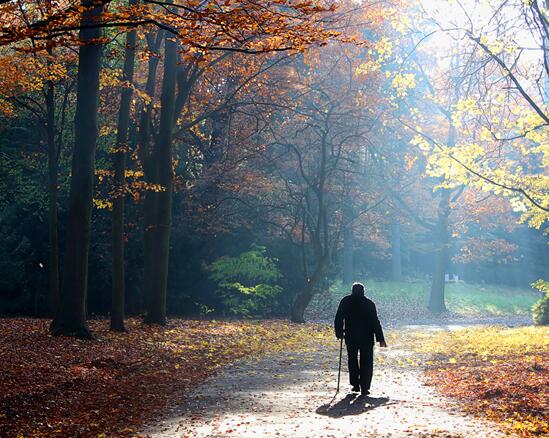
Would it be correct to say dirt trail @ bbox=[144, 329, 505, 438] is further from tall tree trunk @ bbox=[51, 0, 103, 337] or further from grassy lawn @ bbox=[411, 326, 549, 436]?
tall tree trunk @ bbox=[51, 0, 103, 337]

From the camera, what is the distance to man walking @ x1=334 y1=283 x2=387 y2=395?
13070 mm

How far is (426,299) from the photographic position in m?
50.8

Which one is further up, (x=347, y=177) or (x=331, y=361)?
(x=347, y=177)

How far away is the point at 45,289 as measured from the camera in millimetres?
30047

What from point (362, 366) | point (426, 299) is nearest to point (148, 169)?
point (362, 366)

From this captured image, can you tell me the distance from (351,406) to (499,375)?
157 inches

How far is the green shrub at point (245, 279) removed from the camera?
3170 cm

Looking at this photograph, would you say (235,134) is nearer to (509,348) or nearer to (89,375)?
(509,348)

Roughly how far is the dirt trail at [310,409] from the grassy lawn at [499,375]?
396 mm

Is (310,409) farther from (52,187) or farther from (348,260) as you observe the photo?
(348,260)

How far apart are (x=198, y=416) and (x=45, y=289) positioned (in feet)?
69.8

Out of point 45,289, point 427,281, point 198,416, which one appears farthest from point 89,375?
point 427,281

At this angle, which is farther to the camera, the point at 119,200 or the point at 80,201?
the point at 119,200

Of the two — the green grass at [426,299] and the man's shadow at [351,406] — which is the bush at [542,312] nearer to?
the green grass at [426,299]
